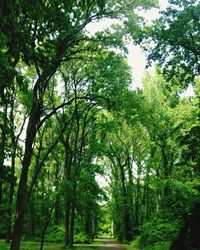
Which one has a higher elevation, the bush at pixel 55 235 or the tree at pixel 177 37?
the tree at pixel 177 37

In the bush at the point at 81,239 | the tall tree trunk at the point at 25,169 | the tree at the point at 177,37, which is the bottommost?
the bush at the point at 81,239

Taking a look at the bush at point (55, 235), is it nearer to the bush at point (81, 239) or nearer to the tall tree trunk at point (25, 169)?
the bush at point (81, 239)

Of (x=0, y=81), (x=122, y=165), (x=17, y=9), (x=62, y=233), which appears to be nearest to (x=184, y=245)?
(x=0, y=81)

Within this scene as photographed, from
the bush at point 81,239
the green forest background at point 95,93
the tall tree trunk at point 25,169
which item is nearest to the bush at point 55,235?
the green forest background at point 95,93

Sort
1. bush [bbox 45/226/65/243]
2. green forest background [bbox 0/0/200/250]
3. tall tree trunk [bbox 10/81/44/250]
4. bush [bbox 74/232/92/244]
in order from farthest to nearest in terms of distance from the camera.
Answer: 1. bush [bbox 74/232/92/244]
2. bush [bbox 45/226/65/243]
3. tall tree trunk [bbox 10/81/44/250]
4. green forest background [bbox 0/0/200/250]

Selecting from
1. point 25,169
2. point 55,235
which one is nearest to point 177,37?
point 25,169

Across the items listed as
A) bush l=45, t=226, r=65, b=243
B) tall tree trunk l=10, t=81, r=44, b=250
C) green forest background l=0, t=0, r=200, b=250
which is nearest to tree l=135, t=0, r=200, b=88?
green forest background l=0, t=0, r=200, b=250

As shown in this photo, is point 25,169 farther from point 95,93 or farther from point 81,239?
point 81,239

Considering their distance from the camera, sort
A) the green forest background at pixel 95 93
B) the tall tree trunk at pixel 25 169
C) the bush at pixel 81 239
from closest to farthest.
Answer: the green forest background at pixel 95 93
the tall tree trunk at pixel 25 169
the bush at pixel 81 239

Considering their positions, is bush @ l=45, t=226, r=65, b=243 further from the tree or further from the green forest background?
the tree

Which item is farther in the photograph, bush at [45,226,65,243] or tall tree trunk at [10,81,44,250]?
bush at [45,226,65,243]

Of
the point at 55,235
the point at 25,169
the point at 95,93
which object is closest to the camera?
the point at 25,169

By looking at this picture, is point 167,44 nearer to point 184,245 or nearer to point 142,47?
point 142,47

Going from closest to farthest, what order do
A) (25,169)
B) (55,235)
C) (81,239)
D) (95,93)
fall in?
1. (25,169)
2. (95,93)
3. (55,235)
4. (81,239)
